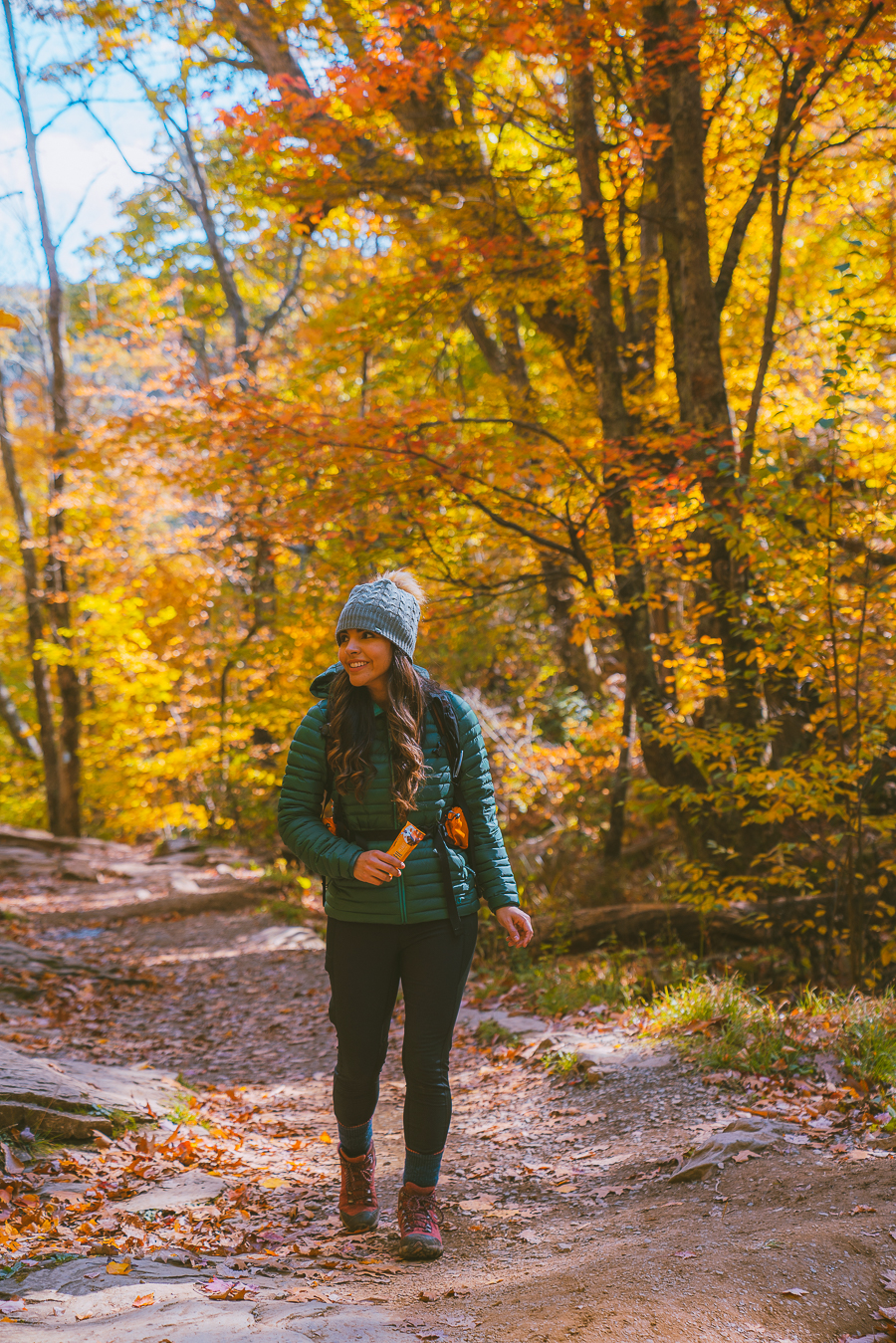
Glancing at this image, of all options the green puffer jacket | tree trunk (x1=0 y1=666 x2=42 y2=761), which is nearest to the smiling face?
the green puffer jacket

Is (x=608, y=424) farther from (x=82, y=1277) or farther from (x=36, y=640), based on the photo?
(x=36, y=640)

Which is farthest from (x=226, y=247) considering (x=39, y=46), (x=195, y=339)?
(x=39, y=46)

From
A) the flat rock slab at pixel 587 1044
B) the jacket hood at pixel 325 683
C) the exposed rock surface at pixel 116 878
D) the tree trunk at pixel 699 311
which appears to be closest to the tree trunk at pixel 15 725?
the exposed rock surface at pixel 116 878

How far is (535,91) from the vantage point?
8094 millimetres

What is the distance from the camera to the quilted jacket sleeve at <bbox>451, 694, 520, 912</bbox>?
110 inches

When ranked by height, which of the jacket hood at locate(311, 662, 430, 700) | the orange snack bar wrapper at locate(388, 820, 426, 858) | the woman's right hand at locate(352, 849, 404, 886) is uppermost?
the jacket hood at locate(311, 662, 430, 700)

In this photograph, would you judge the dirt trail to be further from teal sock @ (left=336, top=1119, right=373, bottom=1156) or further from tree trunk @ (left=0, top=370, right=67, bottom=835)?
tree trunk @ (left=0, top=370, right=67, bottom=835)

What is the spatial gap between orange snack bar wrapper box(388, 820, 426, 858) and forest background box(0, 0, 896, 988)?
8.80ft

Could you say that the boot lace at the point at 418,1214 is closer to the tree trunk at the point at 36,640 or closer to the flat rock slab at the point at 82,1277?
the flat rock slab at the point at 82,1277

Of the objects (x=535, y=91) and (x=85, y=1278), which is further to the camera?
(x=535, y=91)

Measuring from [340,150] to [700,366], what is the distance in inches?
137

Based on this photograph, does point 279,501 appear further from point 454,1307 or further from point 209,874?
point 209,874

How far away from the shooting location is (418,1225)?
262cm

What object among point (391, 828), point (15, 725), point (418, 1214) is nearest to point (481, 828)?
point (391, 828)
